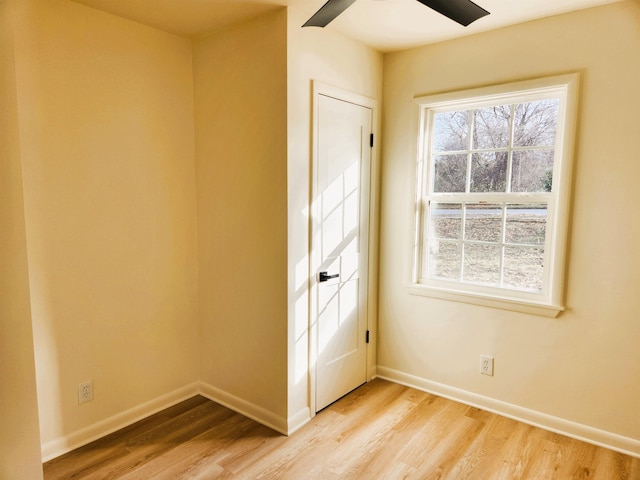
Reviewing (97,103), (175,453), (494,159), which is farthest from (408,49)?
(175,453)

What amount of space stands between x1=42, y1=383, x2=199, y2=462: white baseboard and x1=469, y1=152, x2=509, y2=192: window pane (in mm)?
2412

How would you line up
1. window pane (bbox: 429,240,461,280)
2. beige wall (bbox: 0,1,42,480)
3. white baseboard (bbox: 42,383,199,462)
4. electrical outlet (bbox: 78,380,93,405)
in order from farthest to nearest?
window pane (bbox: 429,240,461,280), electrical outlet (bbox: 78,380,93,405), white baseboard (bbox: 42,383,199,462), beige wall (bbox: 0,1,42,480)

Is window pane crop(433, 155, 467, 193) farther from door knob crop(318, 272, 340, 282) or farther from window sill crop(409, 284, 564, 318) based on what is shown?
door knob crop(318, 272, 340, 282)

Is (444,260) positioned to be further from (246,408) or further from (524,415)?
(246,408)

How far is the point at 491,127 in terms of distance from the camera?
2744 mm

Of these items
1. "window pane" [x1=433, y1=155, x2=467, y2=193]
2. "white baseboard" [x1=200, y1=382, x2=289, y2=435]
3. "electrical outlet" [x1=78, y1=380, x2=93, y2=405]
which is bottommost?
"white baseboard" [x1=200, y1=382, x2=289, y2=435]

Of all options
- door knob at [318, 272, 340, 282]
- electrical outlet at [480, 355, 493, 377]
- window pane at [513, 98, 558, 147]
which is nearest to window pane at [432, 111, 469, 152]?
window pane at [513, 98, 558, 147]

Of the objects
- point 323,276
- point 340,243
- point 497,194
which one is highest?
point 497,194

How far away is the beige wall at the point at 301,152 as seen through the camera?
240 centimetres

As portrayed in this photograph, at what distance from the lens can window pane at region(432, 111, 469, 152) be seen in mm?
2861

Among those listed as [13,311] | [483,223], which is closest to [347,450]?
[483,223]

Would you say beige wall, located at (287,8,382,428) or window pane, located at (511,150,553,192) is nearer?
beige wall, located at (287,8,382,428)

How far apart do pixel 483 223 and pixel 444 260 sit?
15.2 inches

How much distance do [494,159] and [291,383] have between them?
191 centimetres
